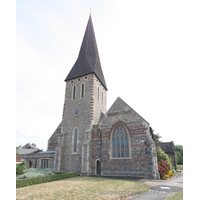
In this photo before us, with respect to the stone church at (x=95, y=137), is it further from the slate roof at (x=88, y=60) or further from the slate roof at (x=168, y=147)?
the slate roof at (x=168, y=147)

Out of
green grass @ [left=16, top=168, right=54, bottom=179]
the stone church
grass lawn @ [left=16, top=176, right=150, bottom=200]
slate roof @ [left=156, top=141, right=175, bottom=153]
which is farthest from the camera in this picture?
slate roof @ [left=156, top=141, right=175, bottom=153]

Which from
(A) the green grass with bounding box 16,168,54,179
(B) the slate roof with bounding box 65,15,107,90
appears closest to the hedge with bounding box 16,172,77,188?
(A) the green grass with bounding box 16,168,54,179

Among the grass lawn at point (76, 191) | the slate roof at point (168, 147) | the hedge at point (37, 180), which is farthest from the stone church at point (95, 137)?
the slate roof at point (168, 147)

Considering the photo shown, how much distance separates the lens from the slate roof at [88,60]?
23188mm

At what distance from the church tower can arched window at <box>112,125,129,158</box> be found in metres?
3.10

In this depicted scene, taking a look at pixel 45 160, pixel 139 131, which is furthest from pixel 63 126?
pixel 139 131

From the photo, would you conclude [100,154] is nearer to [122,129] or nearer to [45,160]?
[122,129]

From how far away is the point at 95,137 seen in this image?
18.0m

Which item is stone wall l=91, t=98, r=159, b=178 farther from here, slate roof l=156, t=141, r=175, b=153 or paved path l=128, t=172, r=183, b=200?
slate roof l=156, t=141, r=175, b=153

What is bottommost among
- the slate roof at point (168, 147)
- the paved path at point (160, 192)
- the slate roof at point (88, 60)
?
the slate roof at point (168, 147)

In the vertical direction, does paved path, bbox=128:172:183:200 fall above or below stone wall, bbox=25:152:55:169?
above

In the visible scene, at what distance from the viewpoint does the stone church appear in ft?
49.9

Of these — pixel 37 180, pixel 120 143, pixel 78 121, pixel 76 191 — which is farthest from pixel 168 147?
pixel 76 191

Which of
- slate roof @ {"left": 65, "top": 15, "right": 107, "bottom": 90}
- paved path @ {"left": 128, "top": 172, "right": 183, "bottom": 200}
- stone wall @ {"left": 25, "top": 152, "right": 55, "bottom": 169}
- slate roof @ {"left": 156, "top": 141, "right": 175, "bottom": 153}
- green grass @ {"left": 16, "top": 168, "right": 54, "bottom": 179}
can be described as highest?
slate roof @ {"left": 65, "top": 15, "right": 107, "bottom": 90}
